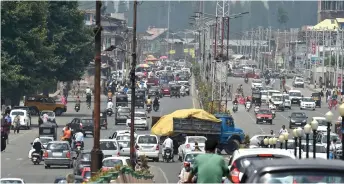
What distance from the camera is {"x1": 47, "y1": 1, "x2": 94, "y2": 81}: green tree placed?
92625 mm

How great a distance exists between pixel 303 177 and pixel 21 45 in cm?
6955

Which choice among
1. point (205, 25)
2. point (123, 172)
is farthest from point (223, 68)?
point (123, 172)

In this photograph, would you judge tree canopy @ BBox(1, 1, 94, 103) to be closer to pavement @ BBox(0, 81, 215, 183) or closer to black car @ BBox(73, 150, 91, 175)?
pavement @ BBox(0, 81, 215, 183)

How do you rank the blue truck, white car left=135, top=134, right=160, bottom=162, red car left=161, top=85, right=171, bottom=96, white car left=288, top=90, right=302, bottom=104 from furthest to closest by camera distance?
1. red car left=161, top=85, right=171, bottom=96
2. white car left=288, top=90, right=302, bottom=104
3. the blue truck
4. white car left=135, top=134, right=160, bottom=162

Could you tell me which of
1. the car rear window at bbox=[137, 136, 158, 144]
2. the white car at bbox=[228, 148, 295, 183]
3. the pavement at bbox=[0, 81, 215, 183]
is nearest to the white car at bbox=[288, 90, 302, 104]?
the pavement at bbox=[0, 81, 215, 183]

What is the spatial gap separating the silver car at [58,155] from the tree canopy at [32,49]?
109 ft

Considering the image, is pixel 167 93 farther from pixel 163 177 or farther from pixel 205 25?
pixel 163 177

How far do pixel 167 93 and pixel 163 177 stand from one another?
2980 inches

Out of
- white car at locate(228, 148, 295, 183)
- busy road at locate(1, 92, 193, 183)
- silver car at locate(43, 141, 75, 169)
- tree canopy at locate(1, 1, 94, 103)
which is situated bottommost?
busy road at locate(1, 92, 193, 183)

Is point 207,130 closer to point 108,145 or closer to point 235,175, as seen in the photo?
point 108,145

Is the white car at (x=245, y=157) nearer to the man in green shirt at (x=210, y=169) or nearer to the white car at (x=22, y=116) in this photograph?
the man in green shirt at (x=210, y=169)

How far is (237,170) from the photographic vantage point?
15.1 m

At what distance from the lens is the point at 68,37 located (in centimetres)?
9612

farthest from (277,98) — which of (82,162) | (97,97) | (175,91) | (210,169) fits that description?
(210,169)
